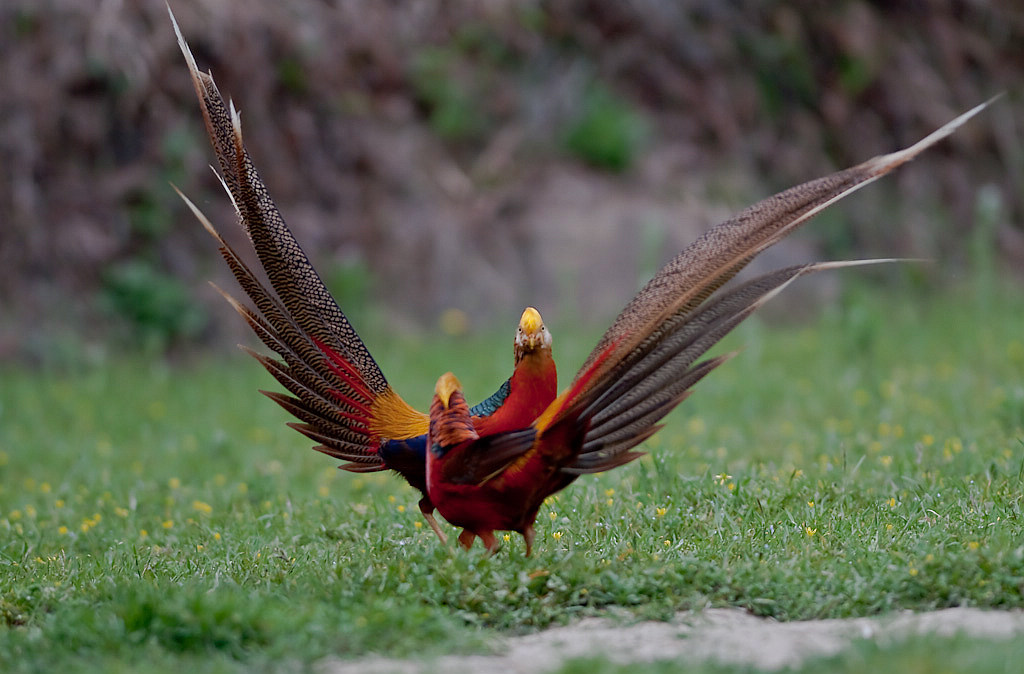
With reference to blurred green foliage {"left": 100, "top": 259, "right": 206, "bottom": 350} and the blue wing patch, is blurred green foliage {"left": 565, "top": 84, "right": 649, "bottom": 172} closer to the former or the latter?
blurred green foliage {"left": 100, "top": 259, "right": 206, "bottom": 350}

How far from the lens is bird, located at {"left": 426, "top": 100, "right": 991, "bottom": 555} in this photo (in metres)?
3.53

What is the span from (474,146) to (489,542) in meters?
7.94

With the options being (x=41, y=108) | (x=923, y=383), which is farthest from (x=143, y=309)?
(x=923, y=383)

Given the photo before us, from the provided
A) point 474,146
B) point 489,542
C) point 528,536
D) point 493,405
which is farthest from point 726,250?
point 474,146

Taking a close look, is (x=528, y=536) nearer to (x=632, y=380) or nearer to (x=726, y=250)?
(x=632, y=380)

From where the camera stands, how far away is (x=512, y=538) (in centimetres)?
433

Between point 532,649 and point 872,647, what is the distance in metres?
0.90

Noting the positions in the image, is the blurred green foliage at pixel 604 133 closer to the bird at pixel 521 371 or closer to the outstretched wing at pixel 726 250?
the bird at pixel 521 371

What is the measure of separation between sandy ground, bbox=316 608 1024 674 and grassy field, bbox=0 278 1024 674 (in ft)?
0.22

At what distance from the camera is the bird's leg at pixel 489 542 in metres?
3.83

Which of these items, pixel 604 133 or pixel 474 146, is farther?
pixel 474 146

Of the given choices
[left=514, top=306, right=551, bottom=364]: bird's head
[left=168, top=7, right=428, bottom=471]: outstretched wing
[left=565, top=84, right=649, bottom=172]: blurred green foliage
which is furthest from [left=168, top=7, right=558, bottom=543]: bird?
[left=565, top=84, right=649, bottom=172]: blurred green foliage

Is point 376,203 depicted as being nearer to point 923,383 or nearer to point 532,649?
point 923,383

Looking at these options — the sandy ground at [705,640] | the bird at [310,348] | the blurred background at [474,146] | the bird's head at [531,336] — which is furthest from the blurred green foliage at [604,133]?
the sandy ground at [705,640]
